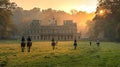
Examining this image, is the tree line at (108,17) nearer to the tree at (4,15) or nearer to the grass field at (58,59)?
the tree at (4,15)

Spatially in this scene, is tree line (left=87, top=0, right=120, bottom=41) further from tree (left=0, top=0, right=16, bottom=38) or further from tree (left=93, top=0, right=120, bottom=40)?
tree (left=0, top=0, right=16, bottom=38)

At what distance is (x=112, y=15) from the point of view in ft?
431

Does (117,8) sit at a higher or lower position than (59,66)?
higher

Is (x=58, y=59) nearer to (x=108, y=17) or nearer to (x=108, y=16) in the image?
(x=108, y=17)

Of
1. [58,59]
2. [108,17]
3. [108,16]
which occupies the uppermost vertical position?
[108,16]

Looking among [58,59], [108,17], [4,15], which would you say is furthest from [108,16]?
[58,59]

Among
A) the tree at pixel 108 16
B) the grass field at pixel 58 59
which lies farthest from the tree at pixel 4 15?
the grass field at pixel 58 59

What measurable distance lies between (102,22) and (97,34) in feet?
34.3

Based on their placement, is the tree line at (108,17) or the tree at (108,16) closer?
the tree line at (108,17)

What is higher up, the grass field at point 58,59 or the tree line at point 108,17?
the tree line at point 108,17

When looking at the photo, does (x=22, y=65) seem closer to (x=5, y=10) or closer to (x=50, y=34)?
(x=5, y=10)

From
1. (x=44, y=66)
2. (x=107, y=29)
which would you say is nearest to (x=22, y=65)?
(x=44, y=66)

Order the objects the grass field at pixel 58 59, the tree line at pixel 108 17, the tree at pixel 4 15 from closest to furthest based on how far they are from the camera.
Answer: the grass field at pixel 58 59 < the tree at pixel 4 15 < the tree line at pixel 108 17

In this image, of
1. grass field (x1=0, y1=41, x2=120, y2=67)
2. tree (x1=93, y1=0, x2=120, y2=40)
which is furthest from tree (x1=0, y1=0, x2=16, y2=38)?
grass field (x1=0, y1=41, x2=120, y2=67)
